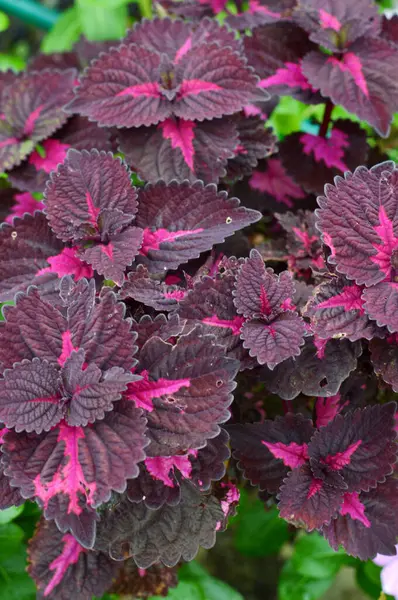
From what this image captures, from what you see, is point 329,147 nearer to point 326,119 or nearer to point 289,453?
point 326,119

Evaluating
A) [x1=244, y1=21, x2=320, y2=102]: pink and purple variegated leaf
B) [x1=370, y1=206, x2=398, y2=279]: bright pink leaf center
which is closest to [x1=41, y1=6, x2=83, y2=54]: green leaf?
[x1=244, y1=21, x2=320, y2=102]: pink and purple variegated leaf

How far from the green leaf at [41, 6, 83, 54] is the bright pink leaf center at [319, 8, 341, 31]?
41.8 inches

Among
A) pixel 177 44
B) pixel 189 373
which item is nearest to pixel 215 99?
pixel 177 44

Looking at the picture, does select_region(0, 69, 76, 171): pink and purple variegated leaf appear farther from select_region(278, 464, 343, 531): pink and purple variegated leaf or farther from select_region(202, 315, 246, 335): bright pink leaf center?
select_region(278, 464, 343, 531): pink and purple variegated leaf

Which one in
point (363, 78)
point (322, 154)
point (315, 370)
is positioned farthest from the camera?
point (322, 154)

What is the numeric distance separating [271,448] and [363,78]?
1.96 ft

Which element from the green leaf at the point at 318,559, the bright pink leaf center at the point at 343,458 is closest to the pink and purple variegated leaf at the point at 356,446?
the bright pink leaf center at the point at 343,458

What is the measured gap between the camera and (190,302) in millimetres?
817

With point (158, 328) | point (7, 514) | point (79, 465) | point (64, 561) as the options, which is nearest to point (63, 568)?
point (64, 561)

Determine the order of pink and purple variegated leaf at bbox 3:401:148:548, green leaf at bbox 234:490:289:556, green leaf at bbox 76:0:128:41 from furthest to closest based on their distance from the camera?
green leaf at bbox 76:0:128:41 < green leaf at bbox 234:490:289:556 < pink and purple variegated leaf at bbox 3:401:148:548

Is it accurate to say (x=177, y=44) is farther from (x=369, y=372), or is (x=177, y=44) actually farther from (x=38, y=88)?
(x=369, y=372)

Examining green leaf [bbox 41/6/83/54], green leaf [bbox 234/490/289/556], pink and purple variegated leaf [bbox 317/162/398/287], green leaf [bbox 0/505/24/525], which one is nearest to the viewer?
pink and purple variegated leaf [bbox 317/162/398/287]

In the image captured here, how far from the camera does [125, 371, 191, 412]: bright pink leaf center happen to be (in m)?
0.76

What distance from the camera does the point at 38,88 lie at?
117 cm
